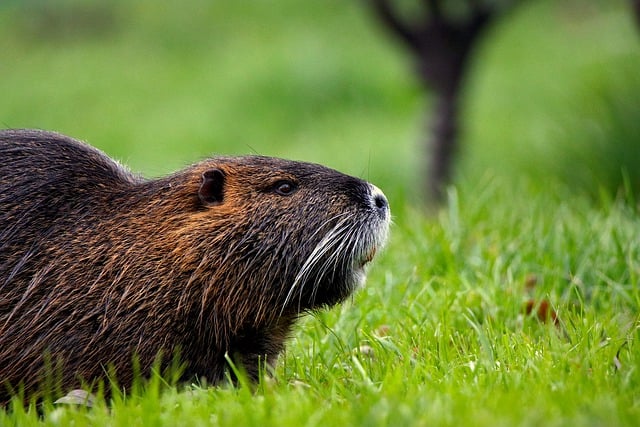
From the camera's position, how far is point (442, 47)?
6.94m

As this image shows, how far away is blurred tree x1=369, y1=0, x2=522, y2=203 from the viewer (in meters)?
6.77

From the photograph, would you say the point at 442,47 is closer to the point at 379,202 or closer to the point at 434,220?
the point at 434,220

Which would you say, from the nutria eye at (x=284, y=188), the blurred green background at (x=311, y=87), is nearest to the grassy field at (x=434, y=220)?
the blurred green background at (x=311, y=87)

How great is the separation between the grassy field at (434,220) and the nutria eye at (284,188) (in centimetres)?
53

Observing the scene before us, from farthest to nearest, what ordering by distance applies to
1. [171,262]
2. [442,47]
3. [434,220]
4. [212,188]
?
[442,47] < [434,220] < [212,188] < [171,262]

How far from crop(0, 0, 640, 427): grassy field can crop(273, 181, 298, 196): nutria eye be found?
535mm

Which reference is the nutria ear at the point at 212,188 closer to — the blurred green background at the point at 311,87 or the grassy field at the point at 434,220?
the grassy field at the point at 434,220

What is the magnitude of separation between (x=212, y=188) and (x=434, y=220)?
6.82 ft

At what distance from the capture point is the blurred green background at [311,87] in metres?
6.27

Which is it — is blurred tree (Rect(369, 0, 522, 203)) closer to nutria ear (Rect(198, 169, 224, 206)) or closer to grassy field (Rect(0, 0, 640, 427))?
grassy field (Rect(0, 0, 640, 427))

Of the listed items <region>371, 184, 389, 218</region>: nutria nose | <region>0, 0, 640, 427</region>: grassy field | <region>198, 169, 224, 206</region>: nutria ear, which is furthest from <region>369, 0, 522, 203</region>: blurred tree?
<region>198, 169, 224, 206</region>: nutria ear

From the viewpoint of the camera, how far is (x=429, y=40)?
22.7 feet

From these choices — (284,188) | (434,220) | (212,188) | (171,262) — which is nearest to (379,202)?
(284,188)

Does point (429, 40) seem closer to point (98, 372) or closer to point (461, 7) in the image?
point (461, 7)
